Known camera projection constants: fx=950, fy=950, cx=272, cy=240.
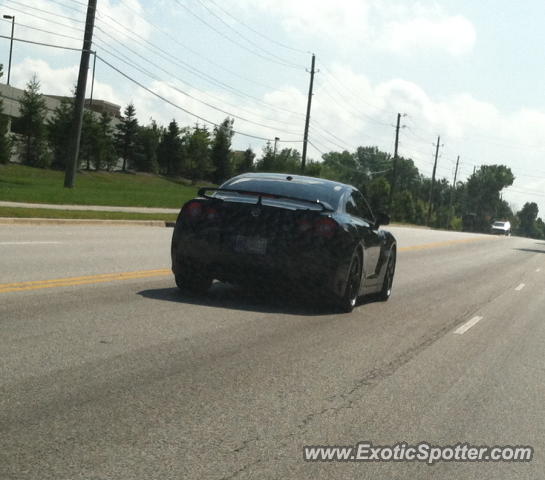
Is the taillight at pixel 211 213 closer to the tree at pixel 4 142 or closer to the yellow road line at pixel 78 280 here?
the yellow road line at pixel 78 280

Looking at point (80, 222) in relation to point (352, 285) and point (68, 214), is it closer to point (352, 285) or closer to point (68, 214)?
point (68, 214)

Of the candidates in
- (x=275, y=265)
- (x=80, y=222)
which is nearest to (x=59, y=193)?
(x=80, y=222)

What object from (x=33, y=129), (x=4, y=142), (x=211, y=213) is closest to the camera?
(x=211, y=213)

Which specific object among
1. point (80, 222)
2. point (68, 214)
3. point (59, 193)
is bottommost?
point (80, 222)

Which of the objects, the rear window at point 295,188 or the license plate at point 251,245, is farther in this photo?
the rear window at point 295,188

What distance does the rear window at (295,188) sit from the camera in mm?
11133

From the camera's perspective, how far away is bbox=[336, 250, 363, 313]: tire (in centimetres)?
1110

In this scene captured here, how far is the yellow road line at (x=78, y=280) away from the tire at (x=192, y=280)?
3.89 ft

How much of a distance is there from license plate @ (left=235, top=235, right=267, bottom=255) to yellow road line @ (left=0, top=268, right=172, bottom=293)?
218 cm

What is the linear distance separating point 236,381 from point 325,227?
412 centimetres

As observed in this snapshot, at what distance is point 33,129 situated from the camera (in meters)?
72.6

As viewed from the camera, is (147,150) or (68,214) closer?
(68,214)

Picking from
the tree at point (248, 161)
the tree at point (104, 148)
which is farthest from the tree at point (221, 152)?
the tree at point (104, 148)

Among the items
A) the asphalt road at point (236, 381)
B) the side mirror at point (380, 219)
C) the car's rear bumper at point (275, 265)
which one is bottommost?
the asphalt road at point (236, 381)
